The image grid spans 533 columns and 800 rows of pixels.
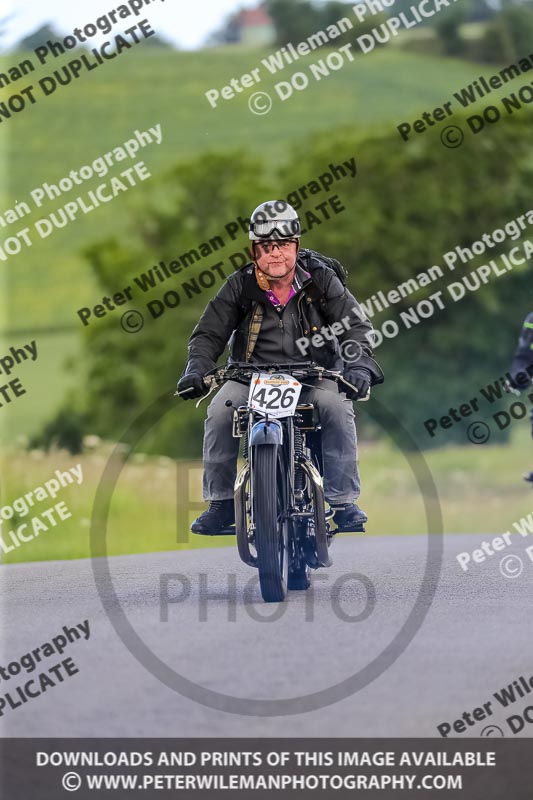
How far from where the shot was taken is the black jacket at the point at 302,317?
27.2 ft

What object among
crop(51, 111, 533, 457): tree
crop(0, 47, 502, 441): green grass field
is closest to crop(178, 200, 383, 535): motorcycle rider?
crop(51, 111, 533, 457): tree

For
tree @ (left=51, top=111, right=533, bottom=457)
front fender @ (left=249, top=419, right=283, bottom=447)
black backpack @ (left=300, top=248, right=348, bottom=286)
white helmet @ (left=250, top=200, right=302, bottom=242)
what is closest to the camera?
front fender @ (left=249, top=419, right=283, bottom=447)

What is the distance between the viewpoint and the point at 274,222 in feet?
26.1

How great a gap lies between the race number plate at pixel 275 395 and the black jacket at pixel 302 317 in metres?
0.44

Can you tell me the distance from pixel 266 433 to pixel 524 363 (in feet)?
17.8

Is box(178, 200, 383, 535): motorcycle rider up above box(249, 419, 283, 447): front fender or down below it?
above

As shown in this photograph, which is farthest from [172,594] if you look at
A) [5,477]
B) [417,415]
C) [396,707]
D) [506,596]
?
[417,415]

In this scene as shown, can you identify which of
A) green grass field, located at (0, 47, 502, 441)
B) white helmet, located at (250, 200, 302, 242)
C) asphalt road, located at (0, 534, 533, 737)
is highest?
green grass field, located at (0, 47, 502, 441)

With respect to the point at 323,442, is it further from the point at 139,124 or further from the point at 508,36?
the point at 508,36

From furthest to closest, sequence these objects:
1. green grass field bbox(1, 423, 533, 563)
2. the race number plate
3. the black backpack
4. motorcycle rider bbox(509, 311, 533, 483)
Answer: green grass field bbox(1, 423, 533, 563) < motorcycle rider bbox(509, 311, 533, 483) < the black backpack < the race number plate

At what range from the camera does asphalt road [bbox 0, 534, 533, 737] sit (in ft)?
18.3

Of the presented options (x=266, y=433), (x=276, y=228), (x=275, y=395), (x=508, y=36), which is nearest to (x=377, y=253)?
(x=508, y=36)

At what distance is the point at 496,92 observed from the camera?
214ft

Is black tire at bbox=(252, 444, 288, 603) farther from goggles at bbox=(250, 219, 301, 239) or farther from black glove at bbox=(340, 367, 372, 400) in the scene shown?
goggles at bbox=(250, 219, 301, 239)
